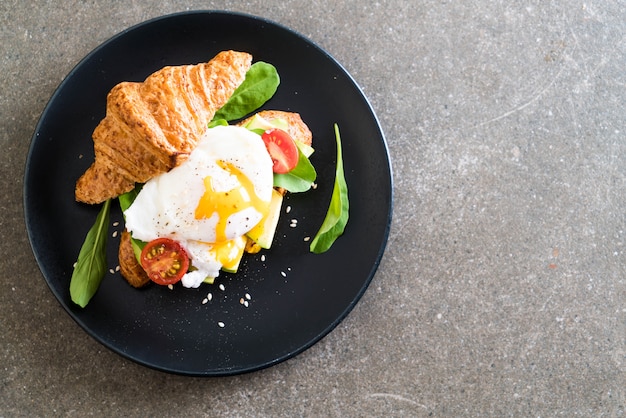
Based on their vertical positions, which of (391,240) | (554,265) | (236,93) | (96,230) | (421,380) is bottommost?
(421,380)

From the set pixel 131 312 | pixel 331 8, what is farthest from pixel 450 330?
pixel 331 8

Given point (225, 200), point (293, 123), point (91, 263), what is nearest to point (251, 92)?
point (293, 123)

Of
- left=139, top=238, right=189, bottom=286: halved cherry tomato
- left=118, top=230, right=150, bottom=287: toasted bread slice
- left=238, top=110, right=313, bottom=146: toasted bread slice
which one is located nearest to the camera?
left=139, top=238, right=189, bottom=286: halved cherry tomato

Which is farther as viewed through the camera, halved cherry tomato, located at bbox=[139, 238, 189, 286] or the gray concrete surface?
the gray concrete surface

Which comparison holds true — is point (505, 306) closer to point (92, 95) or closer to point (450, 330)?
point (450, 330)

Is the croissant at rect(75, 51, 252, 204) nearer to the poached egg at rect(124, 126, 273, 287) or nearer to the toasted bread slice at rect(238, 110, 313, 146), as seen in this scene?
the poached egg at rect(124, 126, 273, 287)

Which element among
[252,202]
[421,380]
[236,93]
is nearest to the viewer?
[252,202]

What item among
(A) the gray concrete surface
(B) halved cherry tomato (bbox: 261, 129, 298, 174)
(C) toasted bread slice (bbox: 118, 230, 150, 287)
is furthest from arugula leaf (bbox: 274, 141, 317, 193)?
(C) toasted bread slice (bbox: 118, 230, 150, 287)
